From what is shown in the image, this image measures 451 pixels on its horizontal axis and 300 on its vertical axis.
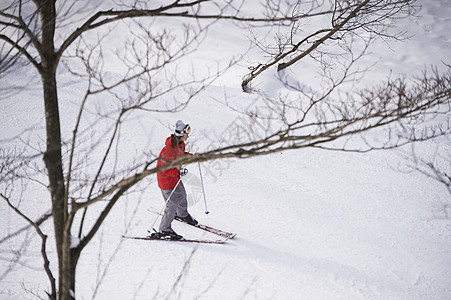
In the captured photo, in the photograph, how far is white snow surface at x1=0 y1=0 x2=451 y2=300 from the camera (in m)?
4.30

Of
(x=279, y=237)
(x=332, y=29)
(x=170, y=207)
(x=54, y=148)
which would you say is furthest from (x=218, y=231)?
(x=332, y=29)

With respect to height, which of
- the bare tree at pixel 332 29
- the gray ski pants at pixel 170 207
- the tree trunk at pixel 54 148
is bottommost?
the tree trunk at pixel 54 148

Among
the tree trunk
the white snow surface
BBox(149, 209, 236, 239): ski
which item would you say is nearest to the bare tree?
the tree trunk

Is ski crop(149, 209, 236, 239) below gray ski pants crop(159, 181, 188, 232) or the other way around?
below

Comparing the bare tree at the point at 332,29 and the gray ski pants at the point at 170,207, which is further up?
the bare tree at the point at 332,29

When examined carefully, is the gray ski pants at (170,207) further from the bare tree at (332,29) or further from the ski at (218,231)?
the bare tree at (332,29)

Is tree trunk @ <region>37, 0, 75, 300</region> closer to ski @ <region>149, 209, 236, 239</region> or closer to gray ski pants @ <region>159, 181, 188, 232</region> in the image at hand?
gray ski pants @ <region>159, 181, 188, 232</region>

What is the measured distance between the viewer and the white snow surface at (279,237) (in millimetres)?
4301

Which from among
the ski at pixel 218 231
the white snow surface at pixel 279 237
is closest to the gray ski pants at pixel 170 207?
the white snow surface at pixel 279 237

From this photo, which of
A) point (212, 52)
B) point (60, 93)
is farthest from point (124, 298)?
point (212, 52)

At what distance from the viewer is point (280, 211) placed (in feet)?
21.2

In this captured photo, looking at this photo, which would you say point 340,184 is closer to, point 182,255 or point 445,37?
point 182,255

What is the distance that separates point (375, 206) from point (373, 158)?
7.55ft

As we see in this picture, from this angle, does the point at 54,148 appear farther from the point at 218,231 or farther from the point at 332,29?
the point at 332,29
